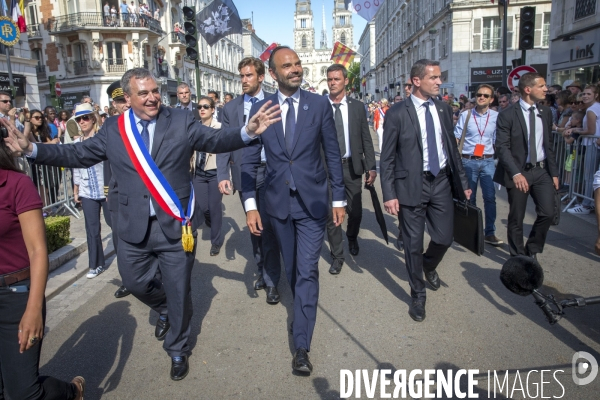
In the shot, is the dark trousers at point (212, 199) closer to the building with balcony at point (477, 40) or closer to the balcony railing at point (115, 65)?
the building with balcony at point (477, 40)

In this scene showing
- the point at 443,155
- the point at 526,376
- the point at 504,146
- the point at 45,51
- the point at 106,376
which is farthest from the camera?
the point at 45,51

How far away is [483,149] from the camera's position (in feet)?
22.8

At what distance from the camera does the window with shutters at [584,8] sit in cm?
1891

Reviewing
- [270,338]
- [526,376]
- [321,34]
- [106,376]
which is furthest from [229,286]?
[321,34]

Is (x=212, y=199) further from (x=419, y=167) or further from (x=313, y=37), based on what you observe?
(x=313, y=37)

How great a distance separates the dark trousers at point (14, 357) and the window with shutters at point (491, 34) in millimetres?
35621

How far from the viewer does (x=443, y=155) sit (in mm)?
4531

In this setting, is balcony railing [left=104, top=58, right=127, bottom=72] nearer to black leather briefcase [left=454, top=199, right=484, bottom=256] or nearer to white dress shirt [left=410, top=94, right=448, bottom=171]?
white dress shirt [left=410, top=94, right=448, bottom=171]

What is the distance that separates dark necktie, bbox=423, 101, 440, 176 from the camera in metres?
4.44

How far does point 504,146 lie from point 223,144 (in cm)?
348

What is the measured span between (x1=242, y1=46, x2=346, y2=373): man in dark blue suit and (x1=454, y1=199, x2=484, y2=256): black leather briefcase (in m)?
1.34

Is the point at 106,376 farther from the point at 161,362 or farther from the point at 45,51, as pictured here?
the point at 45,51

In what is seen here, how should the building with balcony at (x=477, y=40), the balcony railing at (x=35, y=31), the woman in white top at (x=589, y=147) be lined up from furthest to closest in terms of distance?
1. the balcony railing at (x=35, y=31)
2. the building with balcony at (x=477, y=40)
3. the woman in white top at (x=589, y=147)

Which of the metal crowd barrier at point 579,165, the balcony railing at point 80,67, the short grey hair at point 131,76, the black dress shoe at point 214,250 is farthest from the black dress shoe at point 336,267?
the balcony railing at point 80,67
